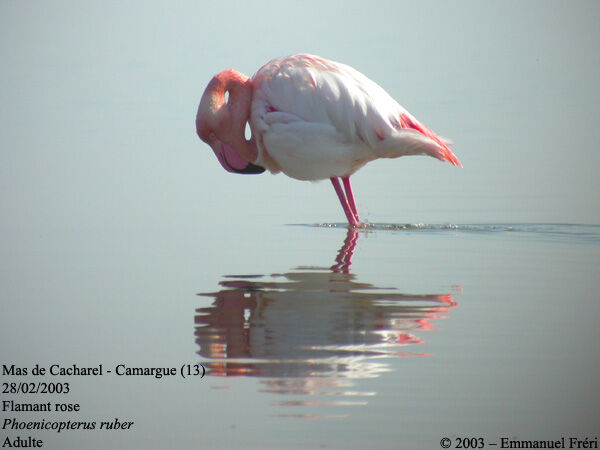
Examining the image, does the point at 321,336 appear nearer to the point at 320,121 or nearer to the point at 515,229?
the point at 320,121

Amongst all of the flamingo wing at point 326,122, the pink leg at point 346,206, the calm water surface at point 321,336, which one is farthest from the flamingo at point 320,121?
the calm water surface at point 321,336

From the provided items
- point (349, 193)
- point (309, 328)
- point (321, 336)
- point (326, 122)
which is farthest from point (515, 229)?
point (321, 336)

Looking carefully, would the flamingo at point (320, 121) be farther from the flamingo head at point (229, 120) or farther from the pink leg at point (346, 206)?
the pink leg at point (346, 206)

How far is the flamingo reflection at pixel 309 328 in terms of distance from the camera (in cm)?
401

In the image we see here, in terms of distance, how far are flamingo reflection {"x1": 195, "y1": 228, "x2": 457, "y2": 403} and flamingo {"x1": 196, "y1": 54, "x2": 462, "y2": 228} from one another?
165 cm

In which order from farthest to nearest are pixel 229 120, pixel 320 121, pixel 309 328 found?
pixel 229 120
pixel 320 121
pixel 309 328

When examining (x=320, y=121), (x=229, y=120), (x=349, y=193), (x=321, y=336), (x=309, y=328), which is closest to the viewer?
(x=321, y=336)

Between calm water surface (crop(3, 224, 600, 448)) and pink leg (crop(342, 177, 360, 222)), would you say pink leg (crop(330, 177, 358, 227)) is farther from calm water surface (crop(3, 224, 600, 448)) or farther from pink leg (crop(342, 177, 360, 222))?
calm water surface (crop(3, 224, 600, 448))

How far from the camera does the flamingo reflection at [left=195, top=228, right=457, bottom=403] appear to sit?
13.2 feet

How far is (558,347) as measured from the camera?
4469mm

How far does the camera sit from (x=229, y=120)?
8086 mm

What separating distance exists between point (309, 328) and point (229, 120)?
12.2 ft

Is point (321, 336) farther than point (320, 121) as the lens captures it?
No

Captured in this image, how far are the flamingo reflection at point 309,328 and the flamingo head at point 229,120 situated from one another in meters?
2.24
